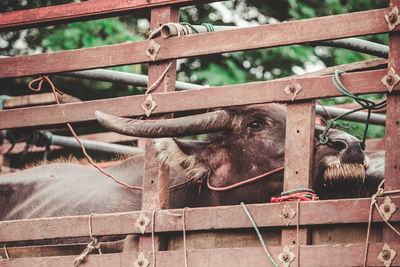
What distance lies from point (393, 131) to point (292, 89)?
575 mm

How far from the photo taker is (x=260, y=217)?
331 cm

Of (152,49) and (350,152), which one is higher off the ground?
(152,49)

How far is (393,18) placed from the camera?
3.18 meters

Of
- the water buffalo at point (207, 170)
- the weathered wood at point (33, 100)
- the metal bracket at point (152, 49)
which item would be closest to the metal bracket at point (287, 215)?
the water buffalo at point (207, 170)

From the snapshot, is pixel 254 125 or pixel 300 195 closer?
pixel 300 195

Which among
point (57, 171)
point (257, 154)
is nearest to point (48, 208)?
point (57, 171)

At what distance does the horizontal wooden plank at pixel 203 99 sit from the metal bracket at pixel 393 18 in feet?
0.76

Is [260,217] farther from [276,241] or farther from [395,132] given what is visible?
[395,132]

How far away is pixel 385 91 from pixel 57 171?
3.16 meters

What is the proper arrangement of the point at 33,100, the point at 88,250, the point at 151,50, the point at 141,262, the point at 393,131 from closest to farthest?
1. the point at 393,131
2. the point at 141,262
3. the point at 88,250
4. the point at 151,50
5. the point at 33,100

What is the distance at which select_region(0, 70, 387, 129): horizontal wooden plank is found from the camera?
3.29 meters

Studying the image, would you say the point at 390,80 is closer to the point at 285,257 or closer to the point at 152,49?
the point at 285,257

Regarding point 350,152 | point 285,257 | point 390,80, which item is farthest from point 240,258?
point 390,80

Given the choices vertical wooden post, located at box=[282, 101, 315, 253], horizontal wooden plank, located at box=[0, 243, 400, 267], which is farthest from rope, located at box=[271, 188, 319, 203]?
horizontal wooden plank, located at box=[0, 243, 400, 267]
